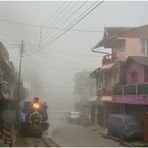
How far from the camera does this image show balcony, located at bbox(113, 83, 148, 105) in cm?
3219

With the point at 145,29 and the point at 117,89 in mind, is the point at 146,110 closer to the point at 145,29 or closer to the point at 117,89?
the point at 117,89

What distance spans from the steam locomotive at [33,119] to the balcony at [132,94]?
6.43 meters

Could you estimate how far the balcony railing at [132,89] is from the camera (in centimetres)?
3241

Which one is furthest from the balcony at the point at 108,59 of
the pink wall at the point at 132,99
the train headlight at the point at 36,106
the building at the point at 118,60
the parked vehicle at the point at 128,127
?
the parked vehicle at the point at 128,127

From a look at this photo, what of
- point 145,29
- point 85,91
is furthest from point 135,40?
point 85,91

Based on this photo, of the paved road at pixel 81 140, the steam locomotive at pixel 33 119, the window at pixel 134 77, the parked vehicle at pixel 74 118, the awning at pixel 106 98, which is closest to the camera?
the paved road at pixel 81 140

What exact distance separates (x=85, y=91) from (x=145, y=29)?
4818 centimetres

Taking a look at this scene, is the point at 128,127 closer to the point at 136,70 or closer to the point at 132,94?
the point at 132,94

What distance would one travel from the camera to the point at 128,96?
3588 cm

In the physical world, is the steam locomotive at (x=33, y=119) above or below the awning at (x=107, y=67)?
below

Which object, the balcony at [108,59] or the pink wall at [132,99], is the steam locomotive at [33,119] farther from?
the balcony at [108,59]

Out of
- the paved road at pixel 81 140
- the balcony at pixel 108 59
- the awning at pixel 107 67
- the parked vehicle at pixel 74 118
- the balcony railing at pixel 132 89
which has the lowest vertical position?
the paved road at pixel 81 140

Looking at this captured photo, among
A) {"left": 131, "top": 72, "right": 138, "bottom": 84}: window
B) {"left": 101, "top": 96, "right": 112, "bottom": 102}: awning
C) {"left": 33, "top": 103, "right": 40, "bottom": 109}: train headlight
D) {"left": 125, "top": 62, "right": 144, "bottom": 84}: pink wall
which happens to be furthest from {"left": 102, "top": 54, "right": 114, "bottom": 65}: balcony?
{"left": 33, "top": 103, "right": 40, "bottom": 109}: train headlight

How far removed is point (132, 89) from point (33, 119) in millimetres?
8001
